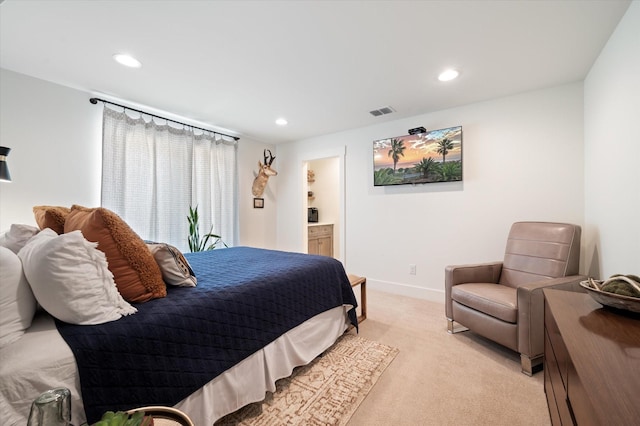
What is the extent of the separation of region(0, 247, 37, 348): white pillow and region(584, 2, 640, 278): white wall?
9.90ft

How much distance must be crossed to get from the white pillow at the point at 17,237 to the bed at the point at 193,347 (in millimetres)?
392

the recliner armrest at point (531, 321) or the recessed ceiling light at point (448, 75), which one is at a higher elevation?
the recessed ceiling light at point (448, 75)

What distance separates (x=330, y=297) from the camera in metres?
2.16

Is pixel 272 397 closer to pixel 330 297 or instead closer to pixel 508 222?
pixel 330 297

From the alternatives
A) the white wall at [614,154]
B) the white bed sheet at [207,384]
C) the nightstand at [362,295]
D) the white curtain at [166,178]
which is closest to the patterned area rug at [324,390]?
the white bed sheet at [207,384]

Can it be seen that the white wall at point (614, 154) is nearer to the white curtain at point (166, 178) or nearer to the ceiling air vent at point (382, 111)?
the ceiling air vent at point (382, 111)

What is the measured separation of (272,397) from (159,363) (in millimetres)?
822

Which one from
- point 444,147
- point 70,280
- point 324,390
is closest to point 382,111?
point 444,147

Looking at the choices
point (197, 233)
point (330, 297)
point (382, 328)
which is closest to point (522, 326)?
point (382, 328)

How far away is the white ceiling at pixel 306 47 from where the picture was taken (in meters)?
1.62

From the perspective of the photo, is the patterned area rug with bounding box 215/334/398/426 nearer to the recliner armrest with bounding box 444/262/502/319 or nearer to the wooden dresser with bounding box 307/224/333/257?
the recliner armrest with bounding box 444/262/502/319

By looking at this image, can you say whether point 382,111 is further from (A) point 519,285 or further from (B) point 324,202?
(B) point 324,202

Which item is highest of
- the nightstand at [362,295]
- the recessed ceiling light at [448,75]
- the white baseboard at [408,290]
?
the recessed ceiling light at [448,75]

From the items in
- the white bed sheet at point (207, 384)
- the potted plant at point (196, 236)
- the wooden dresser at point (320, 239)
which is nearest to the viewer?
the white bed sheet at point (207, 384)
